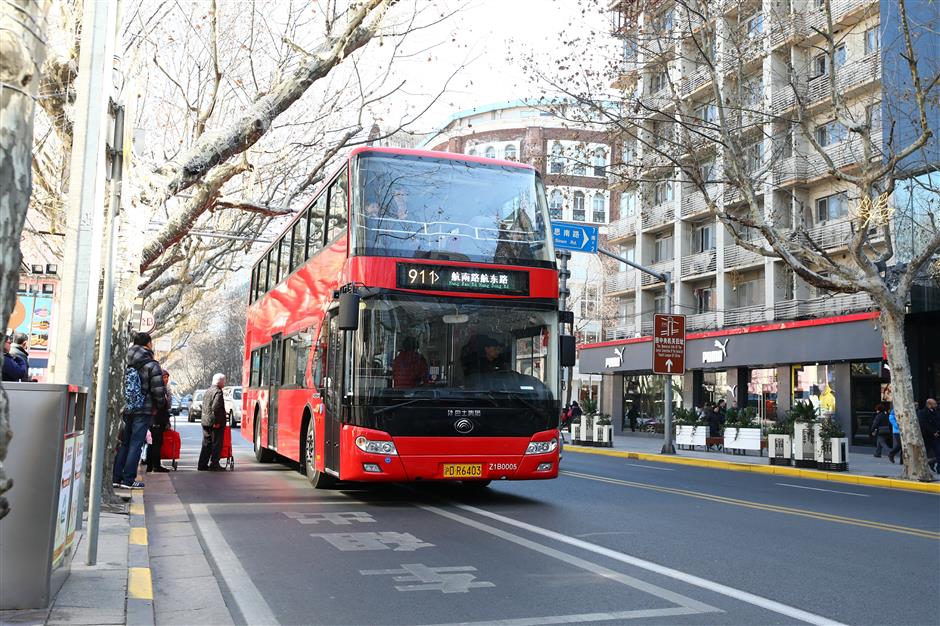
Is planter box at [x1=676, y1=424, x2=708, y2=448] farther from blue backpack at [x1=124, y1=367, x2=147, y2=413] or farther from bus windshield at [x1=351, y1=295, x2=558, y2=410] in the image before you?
blue backpack at [x1=124, y1=367, x2=147, y2=413]

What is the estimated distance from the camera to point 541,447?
430 inches

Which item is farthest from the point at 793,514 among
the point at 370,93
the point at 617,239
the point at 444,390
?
the point at 617,239

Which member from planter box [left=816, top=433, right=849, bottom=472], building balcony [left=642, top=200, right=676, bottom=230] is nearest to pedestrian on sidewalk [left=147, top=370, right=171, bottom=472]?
planter box [left=816, top=433, right=849, bottom=472]

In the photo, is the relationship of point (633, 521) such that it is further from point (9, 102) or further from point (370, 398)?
point (9, 102)

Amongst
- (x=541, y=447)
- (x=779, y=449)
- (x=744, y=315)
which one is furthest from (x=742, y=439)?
(x=541, y=447)

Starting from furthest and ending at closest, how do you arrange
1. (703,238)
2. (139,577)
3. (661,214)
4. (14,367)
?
1. (661,214)
2. (703,238)
3. (14,367)
4. (139,577)

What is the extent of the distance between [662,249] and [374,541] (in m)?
37.1

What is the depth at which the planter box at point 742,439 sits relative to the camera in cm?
2557

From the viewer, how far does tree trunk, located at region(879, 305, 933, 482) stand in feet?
58.4

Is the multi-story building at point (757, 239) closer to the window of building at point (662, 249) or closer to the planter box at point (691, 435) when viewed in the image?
the window of building at point (662, 249)

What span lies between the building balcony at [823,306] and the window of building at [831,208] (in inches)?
121

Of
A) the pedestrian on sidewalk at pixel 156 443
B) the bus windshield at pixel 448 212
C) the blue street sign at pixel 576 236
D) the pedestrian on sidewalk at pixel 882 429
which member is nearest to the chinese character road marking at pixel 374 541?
the bus windshield at pixel 448 212

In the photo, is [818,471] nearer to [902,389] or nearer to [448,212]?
[902,389]

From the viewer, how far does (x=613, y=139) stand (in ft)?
68.0
